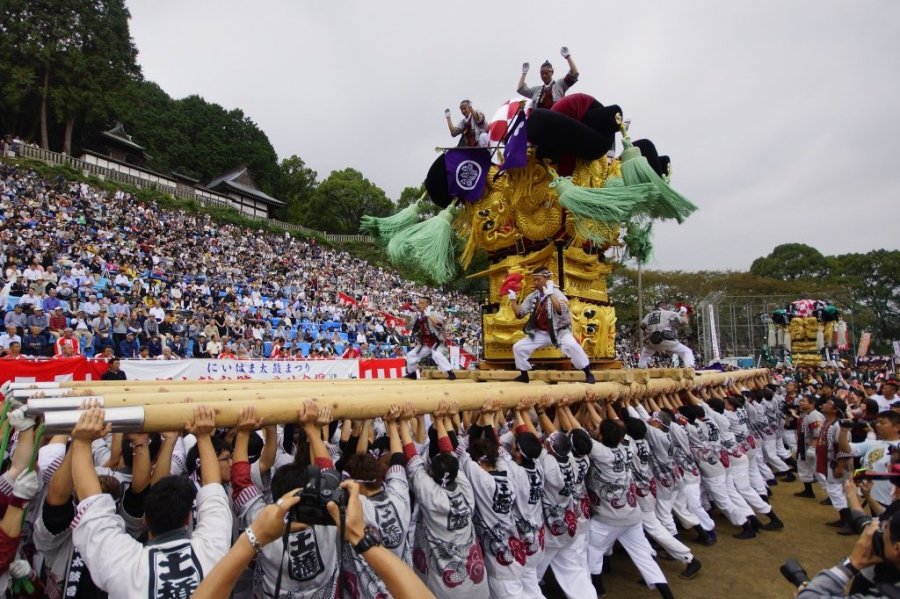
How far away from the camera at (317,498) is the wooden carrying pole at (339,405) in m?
1.00

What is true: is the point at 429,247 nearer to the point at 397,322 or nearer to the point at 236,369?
the point at 236,369

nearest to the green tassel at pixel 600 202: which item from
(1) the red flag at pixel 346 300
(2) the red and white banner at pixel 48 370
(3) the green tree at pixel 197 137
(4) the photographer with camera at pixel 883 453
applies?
(4) the photographer with camera at pixel 883 453

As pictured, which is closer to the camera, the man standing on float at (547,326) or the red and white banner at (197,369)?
the man standing on float at (547,326)

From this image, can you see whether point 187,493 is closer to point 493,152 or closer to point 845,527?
point 493,152

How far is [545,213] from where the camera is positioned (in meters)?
8.28

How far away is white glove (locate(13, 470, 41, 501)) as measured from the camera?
2482 mm

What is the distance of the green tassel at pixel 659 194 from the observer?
755 centimetres

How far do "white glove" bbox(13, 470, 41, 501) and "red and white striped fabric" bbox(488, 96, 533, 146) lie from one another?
7437 mm

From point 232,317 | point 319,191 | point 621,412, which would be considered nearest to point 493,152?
point 621,412

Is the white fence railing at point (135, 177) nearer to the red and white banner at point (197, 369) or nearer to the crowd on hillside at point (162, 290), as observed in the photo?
the crowd on hillside at point (162, 290)

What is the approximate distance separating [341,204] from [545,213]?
38.2 m

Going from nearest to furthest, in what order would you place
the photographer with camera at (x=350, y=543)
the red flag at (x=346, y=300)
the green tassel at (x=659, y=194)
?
the photographer with camera at (x=350, y=543) → the green tassel at (x=659, y=194) → the red flag at (x=346, y=300)

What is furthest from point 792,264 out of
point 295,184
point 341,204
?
point 295,184

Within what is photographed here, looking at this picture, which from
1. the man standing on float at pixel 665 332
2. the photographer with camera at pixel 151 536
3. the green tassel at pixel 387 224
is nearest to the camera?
the photographer with camera at pixel 151 536
